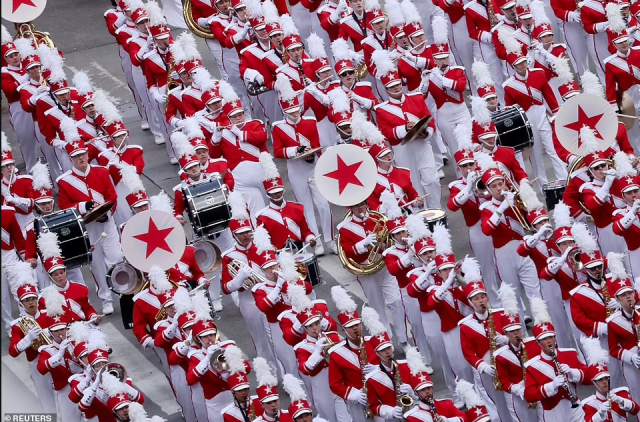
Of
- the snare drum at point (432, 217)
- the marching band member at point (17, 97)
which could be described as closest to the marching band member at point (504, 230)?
the snare drum at point (432, 217)

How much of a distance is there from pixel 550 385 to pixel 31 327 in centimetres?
522

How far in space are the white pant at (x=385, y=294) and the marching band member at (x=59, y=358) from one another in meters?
3.16

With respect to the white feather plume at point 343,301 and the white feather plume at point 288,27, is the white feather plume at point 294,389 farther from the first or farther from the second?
the white feather plume at point 288,27

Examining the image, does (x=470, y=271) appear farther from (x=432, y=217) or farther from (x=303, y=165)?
(x=303, y=165)

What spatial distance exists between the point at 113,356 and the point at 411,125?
14.3 feet

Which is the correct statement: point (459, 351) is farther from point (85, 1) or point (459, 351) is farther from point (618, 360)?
point (85, 1)

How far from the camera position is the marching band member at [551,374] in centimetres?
1383

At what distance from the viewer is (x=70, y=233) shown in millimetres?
16516

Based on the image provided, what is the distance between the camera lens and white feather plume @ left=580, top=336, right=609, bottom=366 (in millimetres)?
13718

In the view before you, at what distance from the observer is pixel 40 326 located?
50.8 ft

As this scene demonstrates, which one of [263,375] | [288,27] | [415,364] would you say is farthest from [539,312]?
[288,27]

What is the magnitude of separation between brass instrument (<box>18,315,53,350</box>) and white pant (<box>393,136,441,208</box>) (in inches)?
202

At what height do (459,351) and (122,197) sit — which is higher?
(122,197)

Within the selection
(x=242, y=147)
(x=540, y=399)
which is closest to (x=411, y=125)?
(x=242, y=147)
